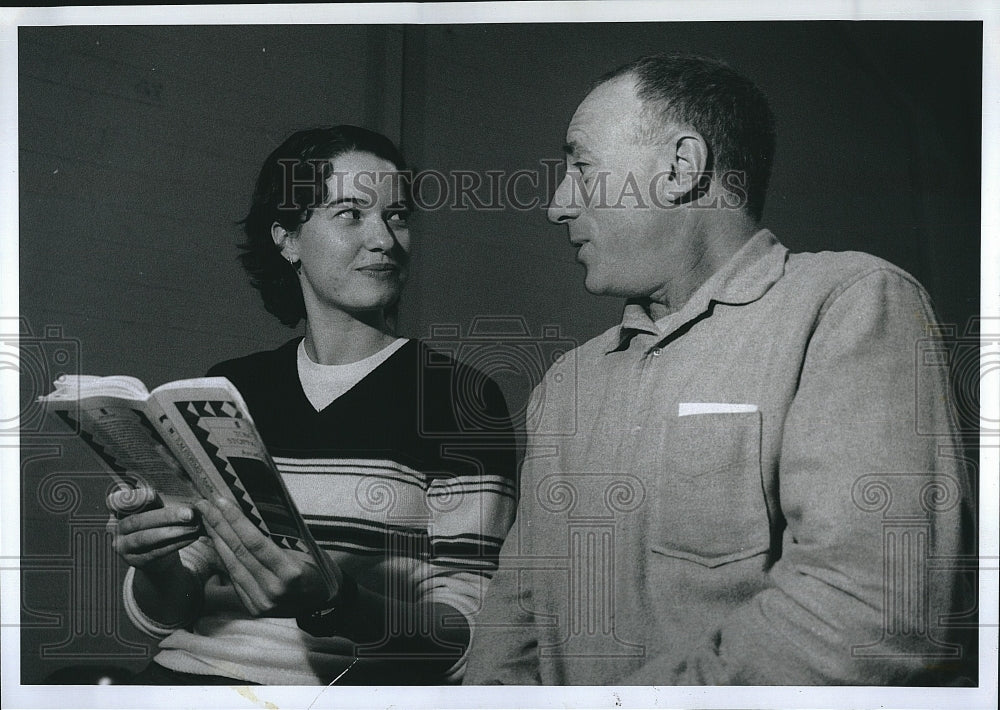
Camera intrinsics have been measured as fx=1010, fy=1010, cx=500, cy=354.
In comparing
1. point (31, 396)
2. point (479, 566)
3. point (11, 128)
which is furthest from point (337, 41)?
point (479, 566)

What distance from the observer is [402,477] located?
2.35 meters

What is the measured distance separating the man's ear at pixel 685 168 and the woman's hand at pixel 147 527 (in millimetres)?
1347

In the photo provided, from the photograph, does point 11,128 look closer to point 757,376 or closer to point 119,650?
point 119,650

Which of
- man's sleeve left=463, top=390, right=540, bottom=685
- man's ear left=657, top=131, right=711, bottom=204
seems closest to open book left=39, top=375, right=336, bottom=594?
man's sleeve left=463, top=390, right=540, bottom=685

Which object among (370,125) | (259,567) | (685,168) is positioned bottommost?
(259,567)

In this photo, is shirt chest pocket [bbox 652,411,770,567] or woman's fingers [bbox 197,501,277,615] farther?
woman's fingers [bbox 197,501,277,615]

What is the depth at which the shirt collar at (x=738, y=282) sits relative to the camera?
2.30 metres

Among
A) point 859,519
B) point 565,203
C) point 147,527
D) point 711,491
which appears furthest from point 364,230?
point 859,519

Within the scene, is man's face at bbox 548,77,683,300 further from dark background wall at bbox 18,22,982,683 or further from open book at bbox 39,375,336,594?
open book at bbox 39,375,336,594

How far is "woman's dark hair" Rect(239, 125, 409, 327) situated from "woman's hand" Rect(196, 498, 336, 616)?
48 cm

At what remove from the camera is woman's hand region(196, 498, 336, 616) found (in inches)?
92.2

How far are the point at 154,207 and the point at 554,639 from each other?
4.56 feet

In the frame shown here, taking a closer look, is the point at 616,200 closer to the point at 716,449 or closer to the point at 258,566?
the point at 716,449

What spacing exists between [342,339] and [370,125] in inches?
20.0
